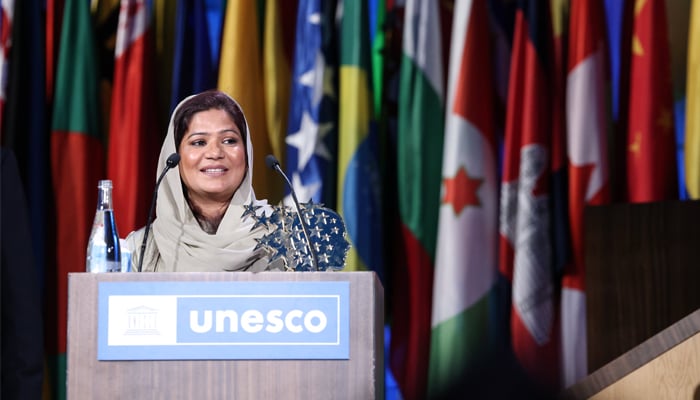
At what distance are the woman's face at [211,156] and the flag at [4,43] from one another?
5.28ft

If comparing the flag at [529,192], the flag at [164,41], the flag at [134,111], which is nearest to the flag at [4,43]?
the flag at [134,111]

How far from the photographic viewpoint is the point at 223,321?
1.78m

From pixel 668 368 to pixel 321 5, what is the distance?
82.7 inches

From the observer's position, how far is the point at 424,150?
3.83 metres

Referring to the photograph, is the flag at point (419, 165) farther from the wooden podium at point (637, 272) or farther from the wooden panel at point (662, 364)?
the wooden panel at point (662, 364)

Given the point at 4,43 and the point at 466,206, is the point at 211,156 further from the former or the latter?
the point at 4,43

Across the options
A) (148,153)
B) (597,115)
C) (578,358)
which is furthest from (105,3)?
(578,358)

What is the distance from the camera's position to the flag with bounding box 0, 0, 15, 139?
12.2 feet

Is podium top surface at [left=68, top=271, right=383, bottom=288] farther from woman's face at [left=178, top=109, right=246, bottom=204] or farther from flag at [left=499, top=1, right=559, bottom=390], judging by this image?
flag at [left=499, top=1, right=559, bottom=390]

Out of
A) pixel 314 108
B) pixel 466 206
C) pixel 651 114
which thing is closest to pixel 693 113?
pixel 651 114

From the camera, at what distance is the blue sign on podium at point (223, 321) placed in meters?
1.77

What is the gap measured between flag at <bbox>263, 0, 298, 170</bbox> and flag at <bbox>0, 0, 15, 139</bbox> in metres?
0.90

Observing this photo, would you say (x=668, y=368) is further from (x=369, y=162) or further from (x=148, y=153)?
(x=148, y=153)

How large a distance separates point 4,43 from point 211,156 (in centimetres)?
173
